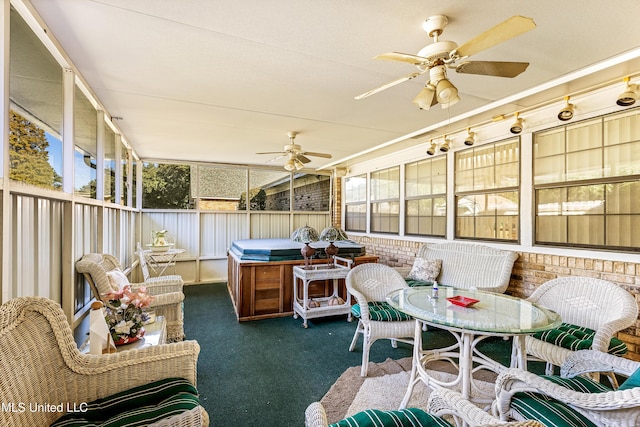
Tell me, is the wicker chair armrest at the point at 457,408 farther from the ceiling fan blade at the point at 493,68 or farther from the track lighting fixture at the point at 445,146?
the track lighting fixture at the point at 445,146

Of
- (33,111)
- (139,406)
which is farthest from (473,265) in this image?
(33,111)

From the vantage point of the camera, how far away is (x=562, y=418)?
137 cm

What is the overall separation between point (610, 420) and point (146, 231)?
7.01 meters

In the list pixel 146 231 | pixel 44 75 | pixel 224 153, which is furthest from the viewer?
pixel 146 231

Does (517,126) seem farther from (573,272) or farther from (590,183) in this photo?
(573,272)

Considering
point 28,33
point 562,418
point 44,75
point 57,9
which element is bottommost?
point 562,418

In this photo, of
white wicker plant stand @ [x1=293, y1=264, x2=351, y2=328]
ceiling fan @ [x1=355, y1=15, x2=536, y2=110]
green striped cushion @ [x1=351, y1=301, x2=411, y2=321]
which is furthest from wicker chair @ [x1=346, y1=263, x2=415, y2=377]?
ceiling fan @ [x1=355, y1=15, x2=536, y2=110]

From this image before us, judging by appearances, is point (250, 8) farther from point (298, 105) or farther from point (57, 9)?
point (298, 105)

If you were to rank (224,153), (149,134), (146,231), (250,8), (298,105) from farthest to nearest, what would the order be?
1. (146,231)
2. (224,153)
3. (149,134)
4. (298,105)
5. (250,8)

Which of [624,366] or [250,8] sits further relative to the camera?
[250,8]

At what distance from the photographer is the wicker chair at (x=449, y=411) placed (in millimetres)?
1103

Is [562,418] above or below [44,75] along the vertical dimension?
below

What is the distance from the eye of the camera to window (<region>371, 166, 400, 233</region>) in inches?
233

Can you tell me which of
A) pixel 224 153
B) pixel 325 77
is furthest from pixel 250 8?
pixel 224 153
